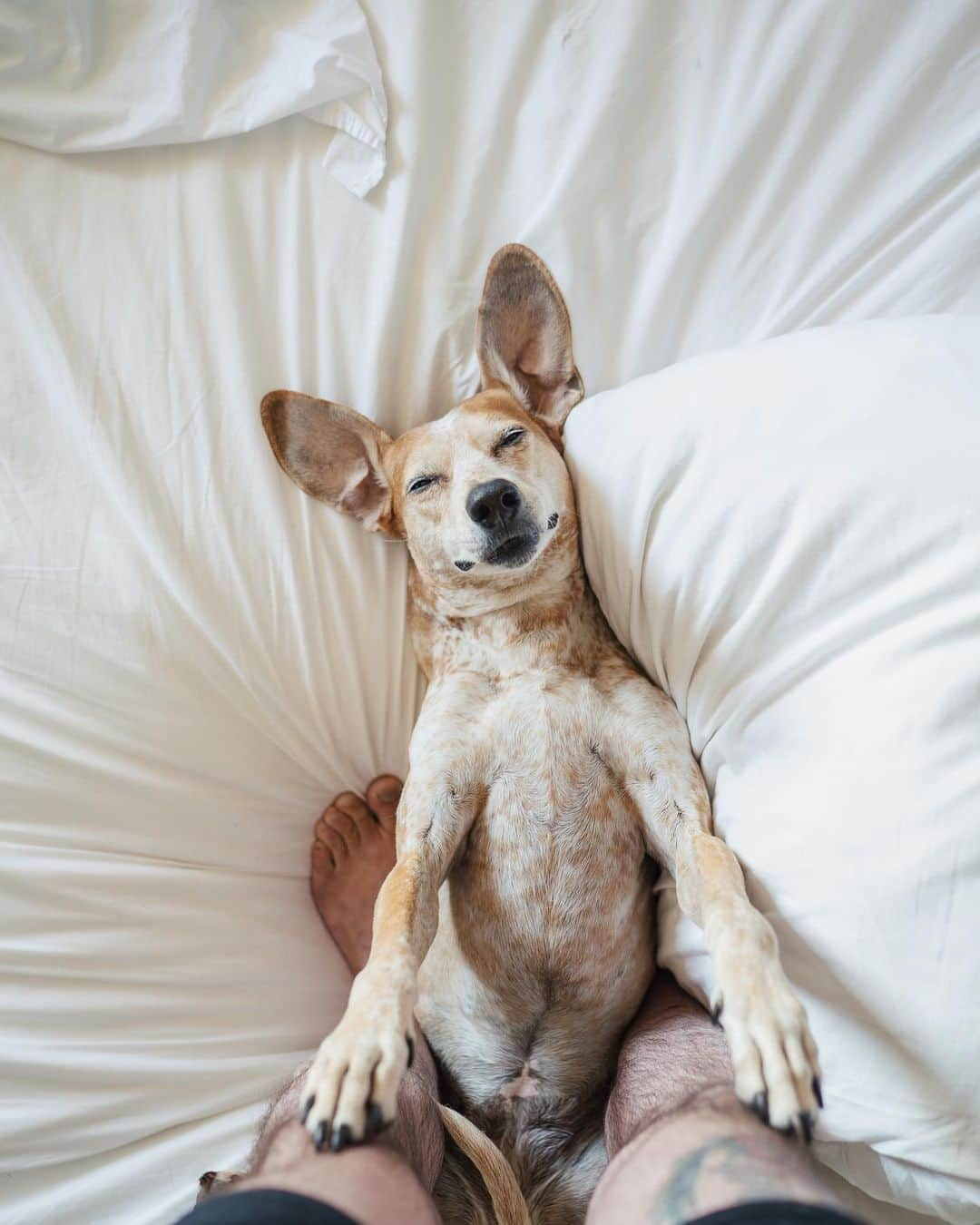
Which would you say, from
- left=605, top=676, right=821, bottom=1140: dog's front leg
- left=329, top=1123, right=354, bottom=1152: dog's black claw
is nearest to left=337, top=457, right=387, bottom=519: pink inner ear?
left=605, top=676, right=821, bottom=1140: dog's front leg

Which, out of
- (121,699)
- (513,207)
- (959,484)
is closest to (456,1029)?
(121,699)

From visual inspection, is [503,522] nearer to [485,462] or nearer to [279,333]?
[485,462]

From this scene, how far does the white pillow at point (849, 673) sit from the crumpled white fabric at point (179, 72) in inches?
36.6

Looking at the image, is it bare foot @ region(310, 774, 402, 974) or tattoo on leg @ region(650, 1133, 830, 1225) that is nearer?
tattoo on leg @ region(650, 1133, 830, 1225)

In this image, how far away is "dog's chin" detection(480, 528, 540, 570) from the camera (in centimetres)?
147

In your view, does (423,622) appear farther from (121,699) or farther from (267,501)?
(121,699)

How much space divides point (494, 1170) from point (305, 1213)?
1.76ft

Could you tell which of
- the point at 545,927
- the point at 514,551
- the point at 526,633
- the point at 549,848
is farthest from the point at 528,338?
the point at 545,927

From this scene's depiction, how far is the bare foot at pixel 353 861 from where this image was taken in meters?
1.82

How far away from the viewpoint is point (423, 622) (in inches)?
69.1

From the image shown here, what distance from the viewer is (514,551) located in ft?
4.84

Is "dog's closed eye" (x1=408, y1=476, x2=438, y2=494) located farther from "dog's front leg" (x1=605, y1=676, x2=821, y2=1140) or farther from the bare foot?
the bare foot

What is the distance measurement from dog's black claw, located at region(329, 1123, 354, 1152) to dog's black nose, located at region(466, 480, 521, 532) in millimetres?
929

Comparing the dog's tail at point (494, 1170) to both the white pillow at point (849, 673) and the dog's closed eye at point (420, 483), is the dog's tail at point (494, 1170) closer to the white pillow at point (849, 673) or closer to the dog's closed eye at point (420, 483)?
the white pillow at point (849, 673)
